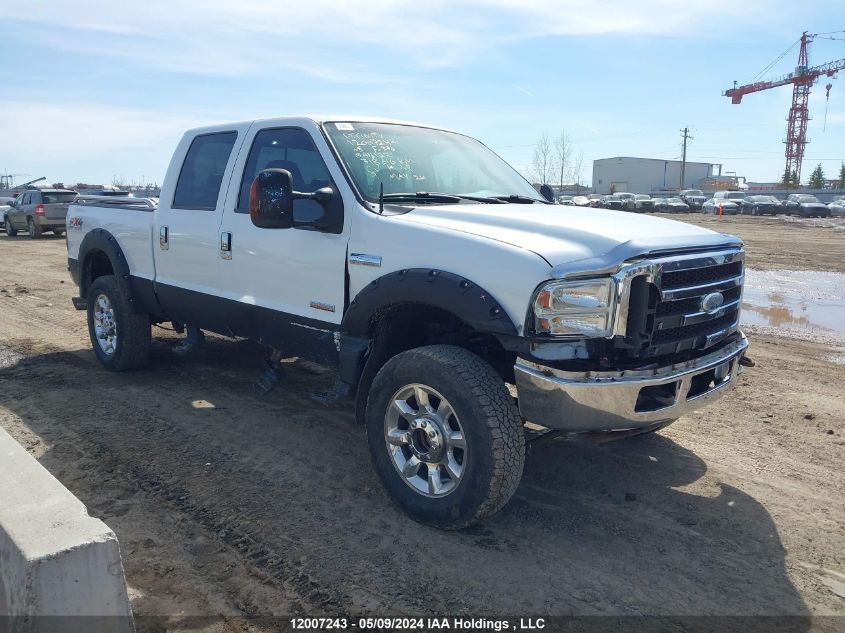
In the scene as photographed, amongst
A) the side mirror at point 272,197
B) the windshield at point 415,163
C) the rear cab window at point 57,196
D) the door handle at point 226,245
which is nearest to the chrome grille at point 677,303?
the windshield at point 415,163

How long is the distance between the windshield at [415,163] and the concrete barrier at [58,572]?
2.40 m

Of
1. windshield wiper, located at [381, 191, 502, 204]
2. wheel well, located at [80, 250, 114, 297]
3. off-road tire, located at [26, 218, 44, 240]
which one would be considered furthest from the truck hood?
off-road tire, located at [26, 218, 44, 240]

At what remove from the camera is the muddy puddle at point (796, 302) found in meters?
8.90

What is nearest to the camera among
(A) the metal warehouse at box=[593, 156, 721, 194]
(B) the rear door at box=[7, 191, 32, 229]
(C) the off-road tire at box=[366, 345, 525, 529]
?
(C) the off-road tire at box=[366, 345, 525, 529]

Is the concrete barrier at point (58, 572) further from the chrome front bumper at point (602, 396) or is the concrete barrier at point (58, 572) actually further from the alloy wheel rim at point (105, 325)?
the alloy wheel rim at point (105, 325)

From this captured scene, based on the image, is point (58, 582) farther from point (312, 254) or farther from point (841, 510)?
point (841, 510)

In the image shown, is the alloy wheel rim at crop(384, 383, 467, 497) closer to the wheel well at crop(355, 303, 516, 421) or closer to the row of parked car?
the wheel well at crop(355, 303, 516, 421)

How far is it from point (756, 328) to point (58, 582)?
844 cm

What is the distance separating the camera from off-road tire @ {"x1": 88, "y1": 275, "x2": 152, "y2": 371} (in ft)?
20.3

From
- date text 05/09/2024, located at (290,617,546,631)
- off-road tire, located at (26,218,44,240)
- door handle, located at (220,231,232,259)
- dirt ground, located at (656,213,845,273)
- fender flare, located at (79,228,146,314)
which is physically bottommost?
date text 05/09/2024, located at (290,617,546,631)

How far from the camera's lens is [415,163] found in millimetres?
4633

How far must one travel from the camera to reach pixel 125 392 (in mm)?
5926

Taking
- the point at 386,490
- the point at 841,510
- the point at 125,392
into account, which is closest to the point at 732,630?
the point at 841,510

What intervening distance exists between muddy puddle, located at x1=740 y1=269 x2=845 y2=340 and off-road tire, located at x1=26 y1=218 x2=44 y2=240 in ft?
73.3
